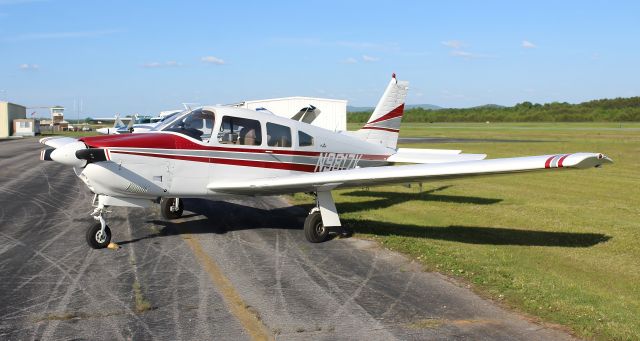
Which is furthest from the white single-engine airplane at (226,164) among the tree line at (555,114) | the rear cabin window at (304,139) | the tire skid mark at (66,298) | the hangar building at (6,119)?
the tree line at (555,114)

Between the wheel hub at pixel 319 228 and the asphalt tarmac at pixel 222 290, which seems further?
the wheel hub at pixel 319 228

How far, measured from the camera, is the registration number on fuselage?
1160 centimetres

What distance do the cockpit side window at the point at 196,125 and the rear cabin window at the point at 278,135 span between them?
1.12 m

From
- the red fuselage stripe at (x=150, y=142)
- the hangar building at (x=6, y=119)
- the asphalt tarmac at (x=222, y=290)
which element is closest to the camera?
the asphalt tarmac at (x=222, y=290)

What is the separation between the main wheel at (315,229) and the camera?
1012 centimetres

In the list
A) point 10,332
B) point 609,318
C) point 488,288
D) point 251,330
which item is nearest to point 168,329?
point 251,330

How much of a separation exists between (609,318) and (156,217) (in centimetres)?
923

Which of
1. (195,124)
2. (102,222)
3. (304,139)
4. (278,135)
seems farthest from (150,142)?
(304,139)

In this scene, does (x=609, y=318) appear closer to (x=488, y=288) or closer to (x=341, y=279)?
(x=488, y=288)

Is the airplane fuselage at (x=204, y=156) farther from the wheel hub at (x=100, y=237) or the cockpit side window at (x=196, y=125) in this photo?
the wheel hub at (x=100, y=237)

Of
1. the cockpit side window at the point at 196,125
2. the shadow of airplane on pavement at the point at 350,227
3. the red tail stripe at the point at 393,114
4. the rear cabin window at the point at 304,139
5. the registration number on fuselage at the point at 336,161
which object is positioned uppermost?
the red tail stripe at the point at 393,114

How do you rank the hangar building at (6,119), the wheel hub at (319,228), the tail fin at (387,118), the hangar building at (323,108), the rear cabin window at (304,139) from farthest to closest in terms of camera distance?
the hangar building at (6,119) < the hangar building at (323,108) < the tail fin at (387,118) < the rear cabin window at (304,139) < the wheel hub at (319,228)

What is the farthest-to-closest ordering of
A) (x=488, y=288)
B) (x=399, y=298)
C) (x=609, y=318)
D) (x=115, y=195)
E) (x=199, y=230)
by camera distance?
(x=199, y=230), (x=115, y=195), (x=488, y=288), (x=399, y=298), (x=609, y=318)

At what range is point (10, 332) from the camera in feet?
18.2
